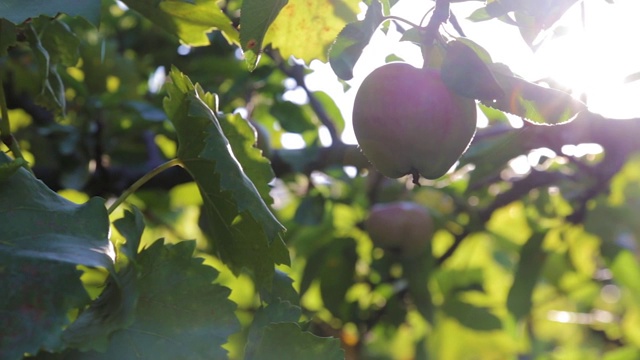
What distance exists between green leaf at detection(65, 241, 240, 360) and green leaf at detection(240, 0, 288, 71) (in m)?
0.29

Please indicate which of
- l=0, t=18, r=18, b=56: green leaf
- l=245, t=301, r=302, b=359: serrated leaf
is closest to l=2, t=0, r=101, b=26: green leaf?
l=0, t=18, r=18, b=56: green leaf

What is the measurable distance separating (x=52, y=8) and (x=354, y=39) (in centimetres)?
41

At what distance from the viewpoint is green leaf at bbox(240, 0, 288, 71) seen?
1193 millimetres

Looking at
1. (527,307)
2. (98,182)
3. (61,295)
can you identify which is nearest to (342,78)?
(61,295)

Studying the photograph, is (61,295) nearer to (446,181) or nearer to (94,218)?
(94,218)

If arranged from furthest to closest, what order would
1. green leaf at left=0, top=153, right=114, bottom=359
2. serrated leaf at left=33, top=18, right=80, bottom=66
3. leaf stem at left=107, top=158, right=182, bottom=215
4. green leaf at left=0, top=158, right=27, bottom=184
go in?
serrated leaf at left=33, top=18, right=80, bottom=66
leaf stem at left=107, top=158, right=182, bottom=215
green leaf at left=0, top=158, right=27, bottom=184
green leaf at left=0, top=153, right=114, bottom=359

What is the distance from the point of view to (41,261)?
97 cm

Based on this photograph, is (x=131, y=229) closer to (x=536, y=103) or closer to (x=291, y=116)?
(x=536, y=103)

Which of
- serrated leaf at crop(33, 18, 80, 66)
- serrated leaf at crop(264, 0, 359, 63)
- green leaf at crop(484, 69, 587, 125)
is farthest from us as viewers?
serrated leaf at crop(33, 18, 80, 66)

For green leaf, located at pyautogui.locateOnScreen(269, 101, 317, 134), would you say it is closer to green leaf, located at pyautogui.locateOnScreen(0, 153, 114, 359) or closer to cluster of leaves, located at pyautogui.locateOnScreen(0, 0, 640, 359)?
cluster of leaves, located at pyautogui.locateOnScreen(0, 0, 640, 359)

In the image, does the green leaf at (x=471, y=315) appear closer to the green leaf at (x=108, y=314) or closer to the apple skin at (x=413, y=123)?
the apple skin at (x=413, y=123)

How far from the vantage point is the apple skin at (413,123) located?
1.28m

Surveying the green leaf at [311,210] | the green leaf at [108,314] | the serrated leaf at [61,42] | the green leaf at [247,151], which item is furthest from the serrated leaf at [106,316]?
the green leaf at [311,210]

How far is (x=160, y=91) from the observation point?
8.41ft
